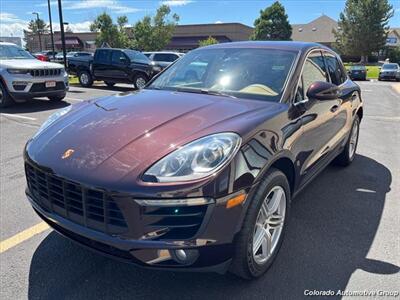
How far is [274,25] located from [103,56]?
155 feet

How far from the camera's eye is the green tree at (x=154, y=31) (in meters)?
44.7

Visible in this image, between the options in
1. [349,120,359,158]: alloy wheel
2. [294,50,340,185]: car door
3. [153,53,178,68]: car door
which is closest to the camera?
[294,50,340,185]: car door

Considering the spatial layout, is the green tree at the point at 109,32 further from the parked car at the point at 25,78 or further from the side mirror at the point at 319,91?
the side mirror at the point at 319,91

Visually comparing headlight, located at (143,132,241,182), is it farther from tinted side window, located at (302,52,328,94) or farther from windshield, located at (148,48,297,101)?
tinted side window, located at (302,52,328,94)

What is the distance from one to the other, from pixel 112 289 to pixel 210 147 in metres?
1.20

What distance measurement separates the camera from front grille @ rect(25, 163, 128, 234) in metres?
2.14

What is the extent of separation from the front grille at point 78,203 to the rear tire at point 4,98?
7744 mm

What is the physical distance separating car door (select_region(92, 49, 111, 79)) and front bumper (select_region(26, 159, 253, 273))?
45.7 ft

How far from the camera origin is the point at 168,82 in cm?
384

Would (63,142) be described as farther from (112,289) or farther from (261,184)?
(261,184)

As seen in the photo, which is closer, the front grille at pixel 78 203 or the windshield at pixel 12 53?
the front grille at pixel 78 203

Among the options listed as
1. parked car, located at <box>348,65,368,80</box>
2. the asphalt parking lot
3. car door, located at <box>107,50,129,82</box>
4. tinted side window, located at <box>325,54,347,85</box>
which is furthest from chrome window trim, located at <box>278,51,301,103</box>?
parked car, located at <box>348,65,368,80</box>

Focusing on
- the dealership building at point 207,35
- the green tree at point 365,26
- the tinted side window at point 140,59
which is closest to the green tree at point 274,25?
the dealership building at point 207,35

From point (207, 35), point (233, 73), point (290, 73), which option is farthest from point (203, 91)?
point (207, 35)
